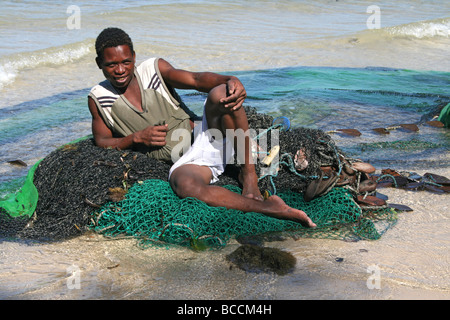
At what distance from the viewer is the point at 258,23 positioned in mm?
15000

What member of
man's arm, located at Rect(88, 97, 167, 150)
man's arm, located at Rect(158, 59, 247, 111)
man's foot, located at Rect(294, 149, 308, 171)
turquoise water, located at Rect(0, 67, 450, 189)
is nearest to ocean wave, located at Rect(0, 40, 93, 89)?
turquoise water, located at Rect(0, 67, 450, 189)

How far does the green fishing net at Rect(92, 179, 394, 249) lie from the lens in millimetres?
3266

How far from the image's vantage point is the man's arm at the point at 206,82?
Answer: 11.1 ft

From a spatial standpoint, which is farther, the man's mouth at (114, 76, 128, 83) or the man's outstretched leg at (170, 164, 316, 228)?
the man's mouth at (114, 76, 128, 83)

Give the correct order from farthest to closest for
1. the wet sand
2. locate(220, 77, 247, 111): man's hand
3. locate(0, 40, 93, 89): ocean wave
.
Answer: locate(0, 40, 93, 89): ocean wave → locate(220, 77, 247, 111): man's hand → the wet sand

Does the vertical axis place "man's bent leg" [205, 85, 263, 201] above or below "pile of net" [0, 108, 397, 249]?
above

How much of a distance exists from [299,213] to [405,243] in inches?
27.5

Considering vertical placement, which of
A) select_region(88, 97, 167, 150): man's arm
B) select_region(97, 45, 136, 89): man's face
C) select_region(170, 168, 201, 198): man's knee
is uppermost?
select_region(97, 45, 136, 89): man's face

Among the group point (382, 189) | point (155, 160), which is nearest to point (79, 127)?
point (155, 160)

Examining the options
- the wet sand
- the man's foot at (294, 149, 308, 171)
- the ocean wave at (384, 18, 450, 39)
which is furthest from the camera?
the ocean wave at (384, 18, 450, 39)

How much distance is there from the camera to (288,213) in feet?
10.9

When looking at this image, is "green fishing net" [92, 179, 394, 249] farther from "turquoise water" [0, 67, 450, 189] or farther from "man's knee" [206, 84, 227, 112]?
"turquoise water" [0, 67, 450, 189]

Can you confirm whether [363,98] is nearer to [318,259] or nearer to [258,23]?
[318,259]

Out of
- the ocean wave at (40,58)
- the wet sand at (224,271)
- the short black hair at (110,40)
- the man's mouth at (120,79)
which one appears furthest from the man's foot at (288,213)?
the ocean wave at (40,58)
